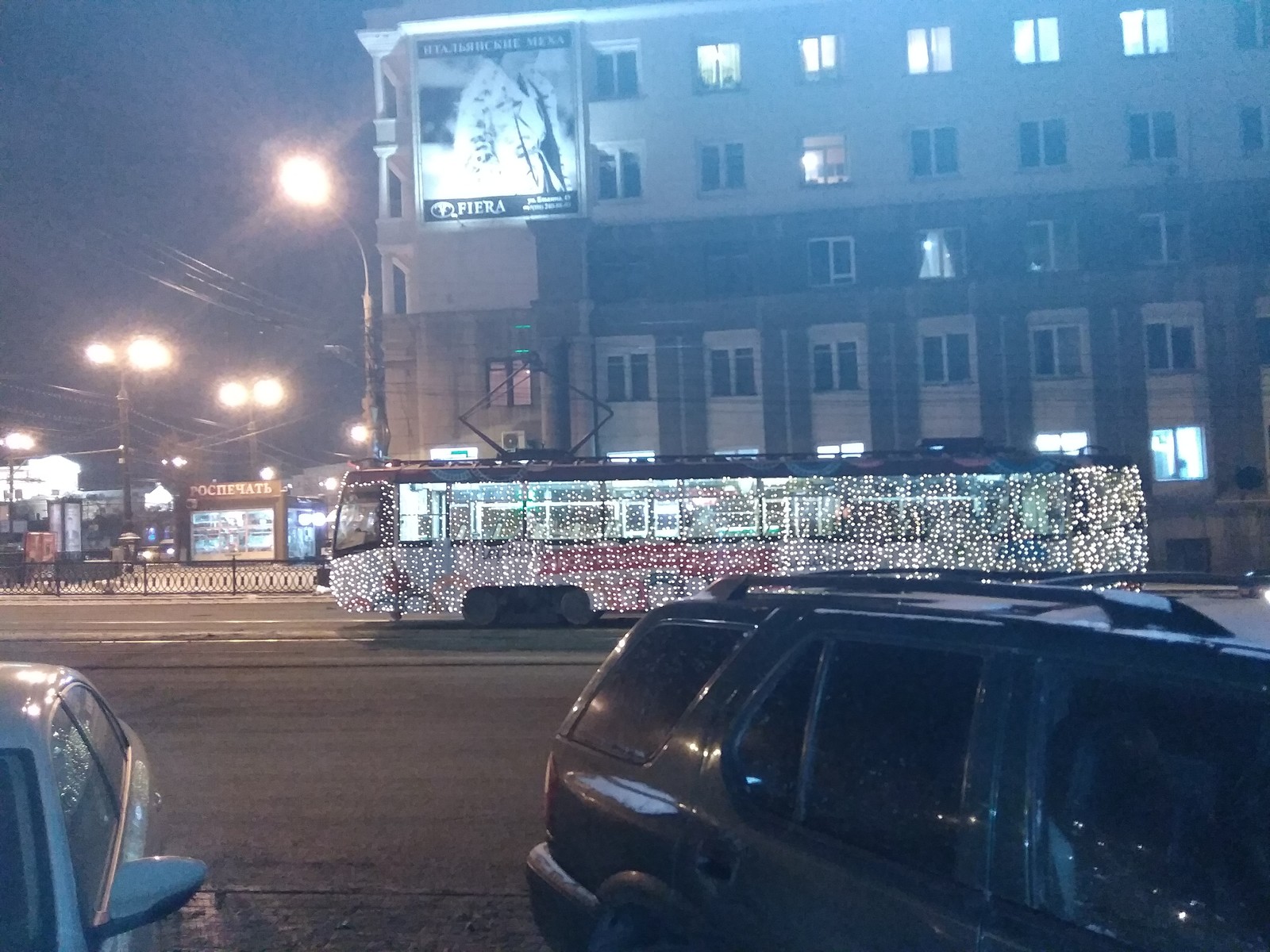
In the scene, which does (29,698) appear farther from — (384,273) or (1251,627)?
(384,273)

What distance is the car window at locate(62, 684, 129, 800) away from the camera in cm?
367

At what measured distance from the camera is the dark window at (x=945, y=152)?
32.7m

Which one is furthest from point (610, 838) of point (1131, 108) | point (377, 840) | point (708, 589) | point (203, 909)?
point (1131, 108)

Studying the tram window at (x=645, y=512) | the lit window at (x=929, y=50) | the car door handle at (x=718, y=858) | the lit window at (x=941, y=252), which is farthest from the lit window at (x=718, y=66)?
the car door handle at (x=718, y=858)

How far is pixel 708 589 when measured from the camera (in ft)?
13.1

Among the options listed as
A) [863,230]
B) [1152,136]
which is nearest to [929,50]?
[863,230]

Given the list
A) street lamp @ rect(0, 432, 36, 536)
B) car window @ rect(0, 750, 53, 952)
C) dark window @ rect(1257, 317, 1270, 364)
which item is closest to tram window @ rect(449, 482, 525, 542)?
car window @ rect(0, 750, 53, 952)

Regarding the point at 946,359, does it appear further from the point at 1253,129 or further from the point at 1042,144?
the point at 1253,129

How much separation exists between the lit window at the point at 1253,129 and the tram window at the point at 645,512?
894 inches

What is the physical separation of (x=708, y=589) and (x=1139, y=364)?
29898mm

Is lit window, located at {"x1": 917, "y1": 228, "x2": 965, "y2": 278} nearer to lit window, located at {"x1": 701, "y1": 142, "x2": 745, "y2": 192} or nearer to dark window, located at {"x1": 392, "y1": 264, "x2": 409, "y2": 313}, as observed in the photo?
lit window, located at {"x1": 701, "y1": 142, "x2": 745, "y2": 192}

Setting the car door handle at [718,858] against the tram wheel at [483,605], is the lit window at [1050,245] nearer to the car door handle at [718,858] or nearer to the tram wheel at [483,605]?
the tram wheel at [483,605]

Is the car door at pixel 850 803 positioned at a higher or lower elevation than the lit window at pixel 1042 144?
lower

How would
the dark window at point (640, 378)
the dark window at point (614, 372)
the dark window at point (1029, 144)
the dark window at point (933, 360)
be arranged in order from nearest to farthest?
1. the dark window at point (933, 360)
2. the dark window at point (1029, 144)
3. the dark window at point (640, 378)
4. the dark window at point (614, 372)
